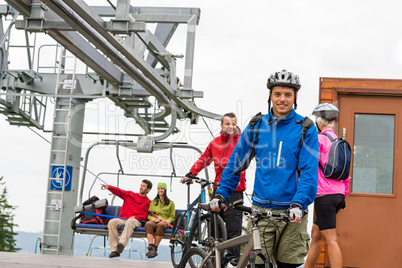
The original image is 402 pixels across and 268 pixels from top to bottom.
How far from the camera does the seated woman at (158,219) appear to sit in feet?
35.9

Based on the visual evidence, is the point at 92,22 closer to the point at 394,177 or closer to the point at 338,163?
the point at 338,163

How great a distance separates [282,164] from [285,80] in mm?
542

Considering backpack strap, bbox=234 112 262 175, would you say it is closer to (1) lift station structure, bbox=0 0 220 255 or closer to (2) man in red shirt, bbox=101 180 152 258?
(1) lift station structure, bbox=0 0 220 255

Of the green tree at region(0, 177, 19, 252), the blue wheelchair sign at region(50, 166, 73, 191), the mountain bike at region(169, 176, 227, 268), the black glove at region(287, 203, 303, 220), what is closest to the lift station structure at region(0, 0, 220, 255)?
the blue wheelchair sign at region(50, 166, 73, 191)

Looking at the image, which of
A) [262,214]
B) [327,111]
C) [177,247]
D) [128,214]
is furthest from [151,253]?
[262,214]

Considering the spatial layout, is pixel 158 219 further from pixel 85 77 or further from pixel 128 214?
pixel 85 77

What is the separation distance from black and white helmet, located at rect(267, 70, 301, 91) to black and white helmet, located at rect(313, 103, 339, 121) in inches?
78.8

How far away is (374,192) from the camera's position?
27.7ft

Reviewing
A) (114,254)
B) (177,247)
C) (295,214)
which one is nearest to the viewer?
(295,214)

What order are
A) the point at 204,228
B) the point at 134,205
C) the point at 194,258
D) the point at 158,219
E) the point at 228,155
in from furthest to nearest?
the point at 134,205 → the point at 158,219 → the point at 228,155 → the point at 204,228 → the point at 194,258

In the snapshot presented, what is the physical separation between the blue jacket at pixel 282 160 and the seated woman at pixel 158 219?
6702mm

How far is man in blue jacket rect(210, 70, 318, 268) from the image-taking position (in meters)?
4.25

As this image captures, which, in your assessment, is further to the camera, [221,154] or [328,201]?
[221,154]

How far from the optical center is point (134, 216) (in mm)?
11281
